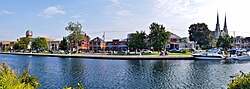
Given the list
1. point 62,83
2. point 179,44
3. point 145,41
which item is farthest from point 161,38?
point 62,83

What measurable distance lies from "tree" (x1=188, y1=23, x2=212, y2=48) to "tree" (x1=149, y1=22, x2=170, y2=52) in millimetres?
37367

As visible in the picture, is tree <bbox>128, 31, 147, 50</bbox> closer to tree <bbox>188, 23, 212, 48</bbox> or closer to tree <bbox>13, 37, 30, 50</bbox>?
tree <bbox>188, 23, 212, 48</bbox>

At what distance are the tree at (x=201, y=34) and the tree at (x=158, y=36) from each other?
123ft

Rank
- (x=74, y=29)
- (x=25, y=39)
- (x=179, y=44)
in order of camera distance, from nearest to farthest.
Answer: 1. (x=74, y=29)
2. (x=179, y=44)
3. (x=25, y=39)

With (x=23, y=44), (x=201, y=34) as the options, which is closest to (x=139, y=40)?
(x=201, y=34)

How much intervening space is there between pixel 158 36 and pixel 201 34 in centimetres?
3922

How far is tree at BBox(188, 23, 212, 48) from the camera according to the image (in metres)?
106

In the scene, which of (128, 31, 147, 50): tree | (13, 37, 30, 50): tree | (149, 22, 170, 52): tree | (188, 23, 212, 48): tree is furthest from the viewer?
(13, 37, 30, 50): tree

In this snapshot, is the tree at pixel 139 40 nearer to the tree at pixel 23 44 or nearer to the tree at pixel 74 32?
the tree at pixel 74 32

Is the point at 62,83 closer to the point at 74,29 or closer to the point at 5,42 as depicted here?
the point at 74,29

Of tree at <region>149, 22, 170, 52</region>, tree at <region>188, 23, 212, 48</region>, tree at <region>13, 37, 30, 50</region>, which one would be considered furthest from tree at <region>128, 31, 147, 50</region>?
tree at <region>13, 37, 30, 50</region>

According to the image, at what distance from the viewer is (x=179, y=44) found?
363ft

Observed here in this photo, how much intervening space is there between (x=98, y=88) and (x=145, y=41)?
56.0 meters

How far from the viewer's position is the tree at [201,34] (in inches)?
4188
